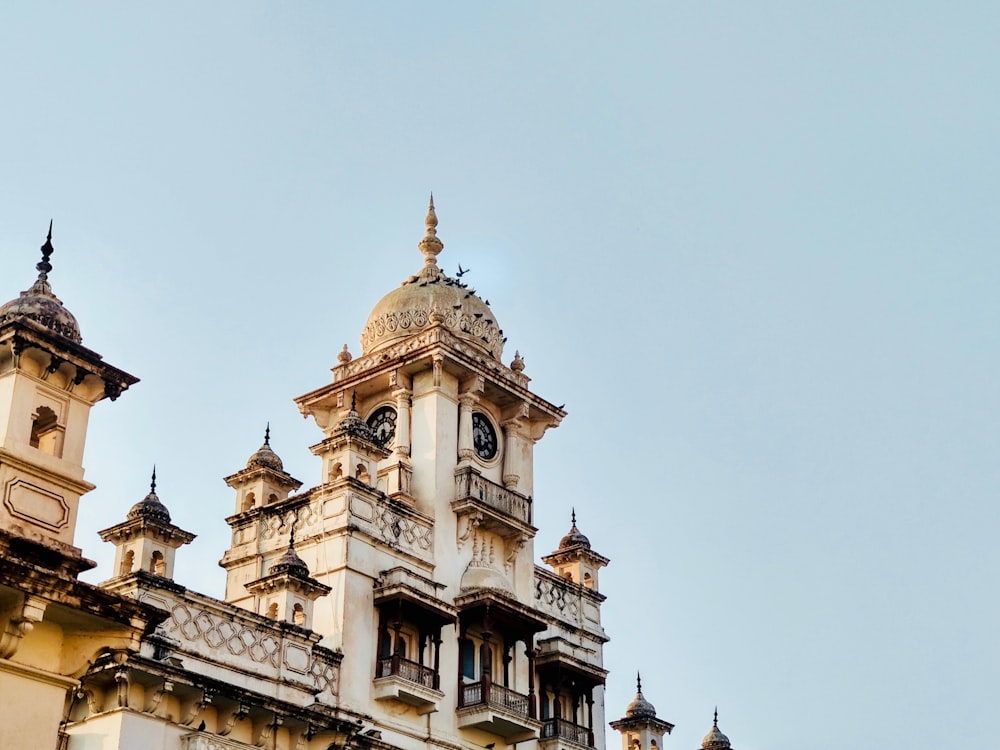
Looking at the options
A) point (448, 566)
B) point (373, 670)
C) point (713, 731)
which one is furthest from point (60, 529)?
point (713, 731)

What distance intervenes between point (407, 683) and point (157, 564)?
20.3ft

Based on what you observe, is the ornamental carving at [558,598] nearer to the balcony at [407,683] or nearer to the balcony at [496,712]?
the balcony at [496,712]

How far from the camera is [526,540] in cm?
3578

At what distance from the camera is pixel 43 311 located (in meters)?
17.9

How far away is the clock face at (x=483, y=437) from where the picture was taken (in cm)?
3647

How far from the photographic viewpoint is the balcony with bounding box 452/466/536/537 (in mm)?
34094

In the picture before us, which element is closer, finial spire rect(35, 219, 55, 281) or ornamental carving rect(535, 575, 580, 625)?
finial spire rect(35, 219, 55, 281)

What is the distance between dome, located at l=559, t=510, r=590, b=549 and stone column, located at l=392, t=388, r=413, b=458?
19.3ft

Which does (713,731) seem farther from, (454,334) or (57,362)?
(57,362)

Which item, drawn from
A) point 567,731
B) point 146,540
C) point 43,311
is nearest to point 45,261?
point 43,311

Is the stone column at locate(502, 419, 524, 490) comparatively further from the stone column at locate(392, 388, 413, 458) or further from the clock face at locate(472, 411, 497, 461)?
the stone column at locate(392, 388, 413, 458)

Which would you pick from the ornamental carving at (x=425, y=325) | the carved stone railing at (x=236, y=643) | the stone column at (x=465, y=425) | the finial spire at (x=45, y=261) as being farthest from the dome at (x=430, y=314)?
the finial spire at (x=45, y=261)

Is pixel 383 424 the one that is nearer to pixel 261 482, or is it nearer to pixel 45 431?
pixel 261 482

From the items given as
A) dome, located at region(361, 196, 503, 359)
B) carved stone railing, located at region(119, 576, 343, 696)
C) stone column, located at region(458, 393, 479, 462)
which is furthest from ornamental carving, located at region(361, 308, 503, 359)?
carved stone railing, located at region(119, 576, 343, 696)
